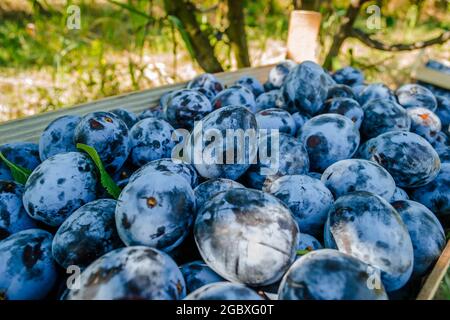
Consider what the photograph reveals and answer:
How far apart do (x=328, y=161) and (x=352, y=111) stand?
0.24 m

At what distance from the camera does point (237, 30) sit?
8.07ft

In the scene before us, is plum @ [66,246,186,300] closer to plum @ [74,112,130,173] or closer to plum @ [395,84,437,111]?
plum @ [74,112,130,173]

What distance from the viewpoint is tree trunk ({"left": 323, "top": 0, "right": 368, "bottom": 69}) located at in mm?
2281

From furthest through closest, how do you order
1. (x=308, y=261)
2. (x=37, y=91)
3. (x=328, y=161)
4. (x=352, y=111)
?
(x=37, y=91), (x=352, y=111), (x=328, y=161), (x=308, y=261)

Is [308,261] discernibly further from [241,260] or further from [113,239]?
[113,239]

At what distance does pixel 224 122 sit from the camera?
2.94 ft

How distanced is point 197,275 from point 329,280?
232 mm

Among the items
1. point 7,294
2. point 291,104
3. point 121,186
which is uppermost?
point 291,104

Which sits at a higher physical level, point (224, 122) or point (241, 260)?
point (224, 122)

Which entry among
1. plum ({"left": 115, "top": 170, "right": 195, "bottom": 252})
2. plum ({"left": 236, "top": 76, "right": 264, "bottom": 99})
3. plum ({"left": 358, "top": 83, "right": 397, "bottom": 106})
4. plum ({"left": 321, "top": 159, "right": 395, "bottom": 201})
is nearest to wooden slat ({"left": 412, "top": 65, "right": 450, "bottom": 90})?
plum ({"left": 358, "top": 83, "right": 397, "bottom": 106})

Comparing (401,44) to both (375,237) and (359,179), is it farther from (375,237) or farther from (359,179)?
(375,237)

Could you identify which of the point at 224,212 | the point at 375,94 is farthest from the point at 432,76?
the point at 224,212

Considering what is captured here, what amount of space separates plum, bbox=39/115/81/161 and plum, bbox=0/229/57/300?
29 cm

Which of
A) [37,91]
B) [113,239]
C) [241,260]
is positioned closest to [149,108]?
[113,239]
